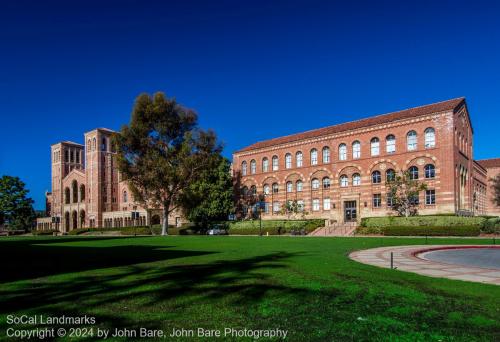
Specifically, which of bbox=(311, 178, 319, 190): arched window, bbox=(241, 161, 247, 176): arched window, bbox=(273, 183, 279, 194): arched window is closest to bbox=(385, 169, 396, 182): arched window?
bbox=(311, 178, 319, 190): arched window

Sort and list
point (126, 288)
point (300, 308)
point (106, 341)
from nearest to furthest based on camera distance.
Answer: point (106, 341) < point (300, 308) < point (126, 288)

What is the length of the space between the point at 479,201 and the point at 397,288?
56.0 metres

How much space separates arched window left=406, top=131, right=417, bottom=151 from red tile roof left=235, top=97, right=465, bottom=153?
1.98 m

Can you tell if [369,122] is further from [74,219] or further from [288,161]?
[74,219]

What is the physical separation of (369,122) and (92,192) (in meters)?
64.1

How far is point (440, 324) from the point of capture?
5.64 m

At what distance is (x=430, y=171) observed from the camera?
1695 inches

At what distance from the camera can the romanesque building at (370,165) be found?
4228 centimetres

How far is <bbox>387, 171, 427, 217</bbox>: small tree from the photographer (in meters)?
41.9

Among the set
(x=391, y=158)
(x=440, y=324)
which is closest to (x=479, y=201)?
(x=391, y=158)

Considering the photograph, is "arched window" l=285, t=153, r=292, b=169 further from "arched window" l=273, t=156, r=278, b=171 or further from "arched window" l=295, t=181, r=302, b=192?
→ "arched window" l=295, t=181, r=302, b=192

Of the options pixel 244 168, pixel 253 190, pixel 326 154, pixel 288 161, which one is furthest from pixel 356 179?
pixel 244 168

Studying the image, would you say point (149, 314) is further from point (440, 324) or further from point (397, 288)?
point (397, 288)

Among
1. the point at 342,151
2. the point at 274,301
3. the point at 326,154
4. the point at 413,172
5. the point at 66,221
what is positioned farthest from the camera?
the point at 66,221
